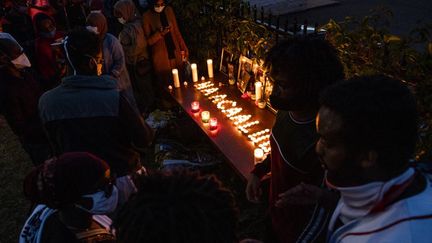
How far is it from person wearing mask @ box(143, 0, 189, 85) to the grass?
2.73 m

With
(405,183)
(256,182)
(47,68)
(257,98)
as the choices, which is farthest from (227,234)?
(47,68)

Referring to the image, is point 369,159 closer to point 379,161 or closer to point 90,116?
point 379,161

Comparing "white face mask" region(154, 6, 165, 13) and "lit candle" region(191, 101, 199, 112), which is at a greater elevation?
"white face mask" region(154, 6, 165, 13)

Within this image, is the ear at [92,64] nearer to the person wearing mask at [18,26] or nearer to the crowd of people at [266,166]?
the crowd of people at [266,166]

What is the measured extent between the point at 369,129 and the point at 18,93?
3.64m

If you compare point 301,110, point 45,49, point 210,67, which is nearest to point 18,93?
point 45,49

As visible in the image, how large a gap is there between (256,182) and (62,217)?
5.13 ft

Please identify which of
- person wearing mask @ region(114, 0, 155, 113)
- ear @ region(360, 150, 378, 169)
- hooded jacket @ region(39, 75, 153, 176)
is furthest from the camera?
person wearing mask @ region(114, 0, 155, 113)

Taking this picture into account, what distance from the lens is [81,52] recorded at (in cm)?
303

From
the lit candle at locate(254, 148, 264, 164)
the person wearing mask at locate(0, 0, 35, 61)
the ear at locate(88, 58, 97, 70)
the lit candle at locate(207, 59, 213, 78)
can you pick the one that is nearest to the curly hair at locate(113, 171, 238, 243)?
the ear at locate(88, 58, 97, 70)

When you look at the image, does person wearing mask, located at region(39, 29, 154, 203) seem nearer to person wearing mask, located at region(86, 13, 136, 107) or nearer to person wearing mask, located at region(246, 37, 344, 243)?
Result: person wearing mask, located at region(246, 37, 344, 243)

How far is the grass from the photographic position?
4855mm

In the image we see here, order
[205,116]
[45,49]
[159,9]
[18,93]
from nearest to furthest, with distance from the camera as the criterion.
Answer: [18,93]
[205,116]
[45,49]
[159,9]

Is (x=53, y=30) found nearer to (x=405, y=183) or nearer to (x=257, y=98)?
(x=257, y=98)
